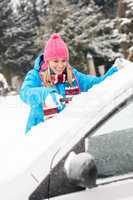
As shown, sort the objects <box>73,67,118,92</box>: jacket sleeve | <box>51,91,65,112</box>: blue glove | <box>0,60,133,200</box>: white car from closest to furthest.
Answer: <box>0,60,133,200</box>: white car, <box>51,91,65,112</box>: blue glove, <box>73,67,118,92</box>: jacket sleeve

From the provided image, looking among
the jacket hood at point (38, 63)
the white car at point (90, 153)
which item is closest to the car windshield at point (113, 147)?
the white car at point (90, 153)

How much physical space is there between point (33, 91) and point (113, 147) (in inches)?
75.5

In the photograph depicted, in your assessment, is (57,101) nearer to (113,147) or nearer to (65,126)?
(65,126)

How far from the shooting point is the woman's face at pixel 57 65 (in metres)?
5.97

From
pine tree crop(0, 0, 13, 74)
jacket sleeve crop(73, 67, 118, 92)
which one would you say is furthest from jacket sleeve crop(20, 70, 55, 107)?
pine tree crop(0, 0, 13, 74)

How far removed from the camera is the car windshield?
3424mm

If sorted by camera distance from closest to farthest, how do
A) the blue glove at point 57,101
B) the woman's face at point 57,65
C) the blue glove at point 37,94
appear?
the blue glove at point 37,94 → the blue glove at point 57,101 → the woman's face at point 57,65

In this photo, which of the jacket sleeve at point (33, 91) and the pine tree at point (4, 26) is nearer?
the jacket sleeve at point (33, 91)

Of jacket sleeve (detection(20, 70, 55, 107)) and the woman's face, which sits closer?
jacket sleeve (detection(20, 70, 55, 107))

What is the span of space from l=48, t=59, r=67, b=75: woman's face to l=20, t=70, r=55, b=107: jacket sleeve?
0.19m

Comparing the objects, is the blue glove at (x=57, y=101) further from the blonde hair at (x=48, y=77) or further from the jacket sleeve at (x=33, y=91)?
the blonde hair at (x=48, y=77)

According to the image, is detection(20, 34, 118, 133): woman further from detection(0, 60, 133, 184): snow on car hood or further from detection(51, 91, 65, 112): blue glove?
detection(0, 60, 133, 184): snow on car hood

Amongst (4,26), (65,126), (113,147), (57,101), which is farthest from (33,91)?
(4,26)

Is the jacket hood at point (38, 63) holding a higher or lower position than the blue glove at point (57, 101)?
higher
